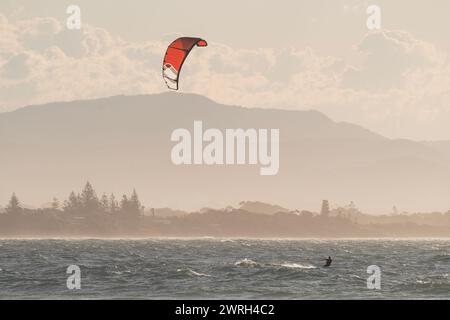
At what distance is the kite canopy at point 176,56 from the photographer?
48.6 metres

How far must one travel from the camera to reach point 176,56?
166 ft

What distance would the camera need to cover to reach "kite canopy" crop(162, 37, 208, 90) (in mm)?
48594

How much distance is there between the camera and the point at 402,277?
59.6 m

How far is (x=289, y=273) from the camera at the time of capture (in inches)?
2393

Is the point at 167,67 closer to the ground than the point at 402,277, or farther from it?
farther from it
